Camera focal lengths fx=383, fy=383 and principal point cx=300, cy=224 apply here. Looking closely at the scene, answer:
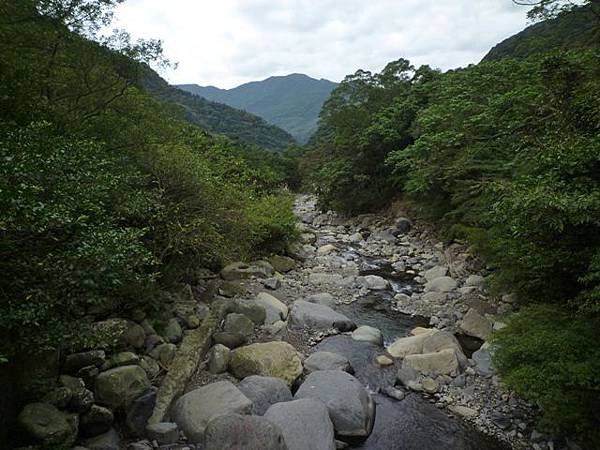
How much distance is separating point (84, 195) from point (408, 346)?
→ 19.9 feet

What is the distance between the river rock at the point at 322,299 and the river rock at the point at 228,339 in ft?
9.69

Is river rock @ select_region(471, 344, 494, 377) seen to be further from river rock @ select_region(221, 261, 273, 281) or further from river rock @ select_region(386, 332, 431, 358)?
river rock @ select_region(221, 261, 273, 281)

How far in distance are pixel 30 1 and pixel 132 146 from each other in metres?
2.59

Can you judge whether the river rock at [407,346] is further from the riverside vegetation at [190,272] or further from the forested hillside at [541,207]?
the forested hillside at [541,207]

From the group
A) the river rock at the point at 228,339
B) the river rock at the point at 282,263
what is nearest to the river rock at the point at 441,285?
the river rock at the point at 282,263

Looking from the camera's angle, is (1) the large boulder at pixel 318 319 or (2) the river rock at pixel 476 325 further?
(1) the large boulder at pixel 318 319

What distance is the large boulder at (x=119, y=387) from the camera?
15.3ft

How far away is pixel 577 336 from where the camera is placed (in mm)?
4391

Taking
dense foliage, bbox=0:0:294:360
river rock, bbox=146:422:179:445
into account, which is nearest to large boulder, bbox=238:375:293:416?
river rock, bbox=146:422:179:445

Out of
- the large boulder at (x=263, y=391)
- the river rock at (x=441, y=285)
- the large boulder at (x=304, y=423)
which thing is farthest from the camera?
the river rock at (x=441, y=285)

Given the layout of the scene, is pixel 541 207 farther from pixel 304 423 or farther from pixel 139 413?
pixel 139 413

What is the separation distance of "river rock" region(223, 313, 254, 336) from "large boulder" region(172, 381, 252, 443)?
1900 millimetres

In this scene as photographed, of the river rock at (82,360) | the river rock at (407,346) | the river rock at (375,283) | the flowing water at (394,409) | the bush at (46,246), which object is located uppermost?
the bush at (46,246)

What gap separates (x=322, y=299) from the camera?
9.91 meters
